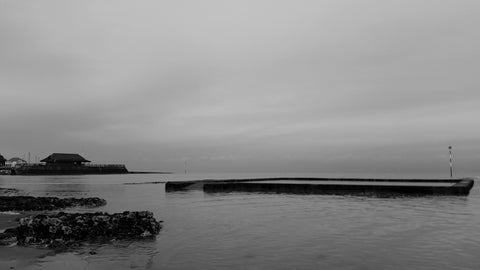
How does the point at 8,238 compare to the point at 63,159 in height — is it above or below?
below

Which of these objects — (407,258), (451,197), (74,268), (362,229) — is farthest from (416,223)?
(451,197)

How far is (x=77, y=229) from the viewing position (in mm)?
15781

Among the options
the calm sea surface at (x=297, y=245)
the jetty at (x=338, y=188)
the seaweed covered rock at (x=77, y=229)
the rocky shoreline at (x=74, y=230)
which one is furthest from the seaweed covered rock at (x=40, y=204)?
the jetty at (x=338, y=188)

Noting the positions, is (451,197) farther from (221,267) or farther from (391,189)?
(221,267)

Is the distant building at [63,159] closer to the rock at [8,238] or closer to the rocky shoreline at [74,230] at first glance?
the rocky shoreline at [74,230]

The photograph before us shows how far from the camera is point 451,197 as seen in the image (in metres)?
36.4

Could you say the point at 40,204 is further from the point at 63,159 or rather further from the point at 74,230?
the point at 63,159

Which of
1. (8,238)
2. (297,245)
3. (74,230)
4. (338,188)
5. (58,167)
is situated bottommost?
(338,188)

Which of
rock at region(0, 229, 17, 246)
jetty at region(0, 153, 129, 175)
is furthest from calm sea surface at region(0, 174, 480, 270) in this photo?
jetty at region(0, 153, 129, 175)

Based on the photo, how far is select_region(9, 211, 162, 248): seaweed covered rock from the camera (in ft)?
48.3

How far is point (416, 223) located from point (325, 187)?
24866 mm

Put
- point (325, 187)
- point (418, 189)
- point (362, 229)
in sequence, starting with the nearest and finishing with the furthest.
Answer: point (362, 229) < point (418, 189) < point (325, 187)

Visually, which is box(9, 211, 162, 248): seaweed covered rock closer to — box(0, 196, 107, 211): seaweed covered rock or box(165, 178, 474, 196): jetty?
box(0, 196, 107, 211): seaweed covered rock

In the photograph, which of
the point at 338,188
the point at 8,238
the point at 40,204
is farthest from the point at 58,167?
the point at 8,238
